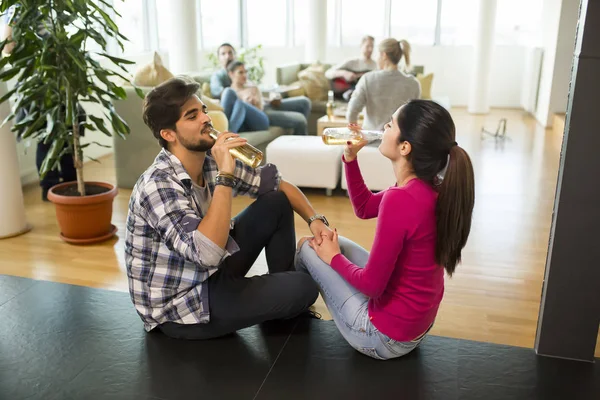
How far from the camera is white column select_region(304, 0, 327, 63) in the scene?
27.5ft

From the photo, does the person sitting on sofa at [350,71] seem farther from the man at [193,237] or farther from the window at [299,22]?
the man at [193,237]

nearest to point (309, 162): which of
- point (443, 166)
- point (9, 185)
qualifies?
point (9, 185)

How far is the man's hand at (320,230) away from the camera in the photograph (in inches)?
86.8

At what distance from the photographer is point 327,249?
84.6 inches

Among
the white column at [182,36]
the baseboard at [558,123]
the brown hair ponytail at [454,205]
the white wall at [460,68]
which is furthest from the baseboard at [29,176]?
the baseboard at [558,123]

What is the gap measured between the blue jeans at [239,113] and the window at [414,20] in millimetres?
5467

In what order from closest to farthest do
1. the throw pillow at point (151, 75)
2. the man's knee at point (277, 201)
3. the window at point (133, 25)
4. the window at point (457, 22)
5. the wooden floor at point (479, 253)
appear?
the man's knee at point (277, 201), the wooden floor at point (479, 253), the throw pillow at point (151, 75), the window at point (133, 25), the window at point (457, 22)

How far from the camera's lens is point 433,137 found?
5.98 feet

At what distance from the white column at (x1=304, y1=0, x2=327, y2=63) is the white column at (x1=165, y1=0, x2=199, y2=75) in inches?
100

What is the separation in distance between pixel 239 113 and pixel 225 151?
9.85 feet

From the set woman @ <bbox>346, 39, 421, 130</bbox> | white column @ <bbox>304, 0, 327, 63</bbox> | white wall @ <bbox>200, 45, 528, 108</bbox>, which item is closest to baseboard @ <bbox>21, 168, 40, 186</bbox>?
woman @ <bbox>346, 39, 421, 130</bbox>

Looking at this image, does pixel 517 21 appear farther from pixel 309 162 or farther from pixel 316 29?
pixel 309 162

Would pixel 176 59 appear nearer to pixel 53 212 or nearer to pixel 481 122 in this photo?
pixel 53 212

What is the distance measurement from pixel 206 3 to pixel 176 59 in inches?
125
